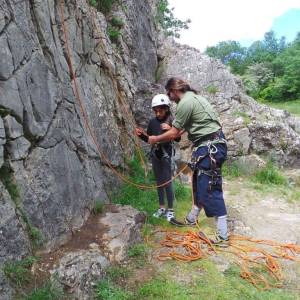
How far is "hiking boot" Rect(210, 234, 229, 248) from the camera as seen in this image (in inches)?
241

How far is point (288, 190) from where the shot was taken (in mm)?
9797

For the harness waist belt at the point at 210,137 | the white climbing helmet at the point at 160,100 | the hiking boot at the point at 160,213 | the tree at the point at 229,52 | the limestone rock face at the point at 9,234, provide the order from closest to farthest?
the limestone rock face at the point at 9,234
the harness waist belt at the point at 210,137
the white climbing helmet at the point at 160,100
the hiking boot at the point at 160,213
the tree at the point at 229,52

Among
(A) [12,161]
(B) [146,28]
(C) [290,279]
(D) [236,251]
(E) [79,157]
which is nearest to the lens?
(A) [12,161]

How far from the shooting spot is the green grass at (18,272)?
4.34m

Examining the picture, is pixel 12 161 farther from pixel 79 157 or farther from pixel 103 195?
pixel 103 195

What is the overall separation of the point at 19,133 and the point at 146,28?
8.92 metres

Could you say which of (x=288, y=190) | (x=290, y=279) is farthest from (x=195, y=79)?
(x=290, y=279)

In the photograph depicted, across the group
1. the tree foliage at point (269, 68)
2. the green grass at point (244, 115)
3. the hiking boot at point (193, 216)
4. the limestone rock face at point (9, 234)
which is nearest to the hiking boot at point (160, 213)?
the hiking boot at point (193, 216)

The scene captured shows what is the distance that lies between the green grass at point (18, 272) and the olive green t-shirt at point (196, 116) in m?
2.96

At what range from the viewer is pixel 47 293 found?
4.36m

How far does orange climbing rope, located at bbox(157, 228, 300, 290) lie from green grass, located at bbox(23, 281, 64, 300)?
1.70 meters

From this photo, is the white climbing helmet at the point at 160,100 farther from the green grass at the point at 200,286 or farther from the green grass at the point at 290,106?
the green grass at the point at 290,106

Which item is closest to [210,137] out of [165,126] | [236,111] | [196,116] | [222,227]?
[196,116]

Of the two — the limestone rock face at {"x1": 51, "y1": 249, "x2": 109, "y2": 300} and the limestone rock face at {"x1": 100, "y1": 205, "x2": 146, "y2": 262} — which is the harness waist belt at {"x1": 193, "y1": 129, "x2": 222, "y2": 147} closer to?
the limestone rock face at {"x1": 100, "y1": 205, "x2": 146, "y2": 262}
